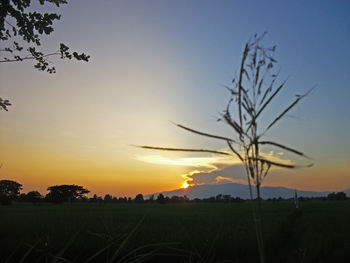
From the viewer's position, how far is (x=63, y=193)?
67.6m

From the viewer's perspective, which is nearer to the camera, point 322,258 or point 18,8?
point 322,258

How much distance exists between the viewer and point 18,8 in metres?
5.74

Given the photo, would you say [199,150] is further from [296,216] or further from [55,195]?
[55,195]

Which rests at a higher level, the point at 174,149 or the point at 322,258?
the point at 174,149

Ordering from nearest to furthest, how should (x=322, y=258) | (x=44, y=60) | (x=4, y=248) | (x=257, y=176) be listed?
(x=257, y=176) → (x=322, y=258) → (x=4, y=248) → (x=44, y=60)

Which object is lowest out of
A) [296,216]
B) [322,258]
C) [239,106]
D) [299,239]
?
[322,258]

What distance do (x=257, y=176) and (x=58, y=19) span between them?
619cm

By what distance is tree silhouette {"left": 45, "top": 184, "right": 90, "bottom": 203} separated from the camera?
66125mm

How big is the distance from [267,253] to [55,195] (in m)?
69.9

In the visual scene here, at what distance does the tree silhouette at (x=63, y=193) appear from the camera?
66125 mm

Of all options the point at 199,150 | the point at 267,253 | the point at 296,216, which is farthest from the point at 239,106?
the point at 267,253

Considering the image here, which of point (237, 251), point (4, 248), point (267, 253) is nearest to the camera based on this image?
point (267, 253)

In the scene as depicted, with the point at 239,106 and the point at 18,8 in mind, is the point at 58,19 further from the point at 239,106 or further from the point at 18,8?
the point at 239,106

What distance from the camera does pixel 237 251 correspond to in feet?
12.4
